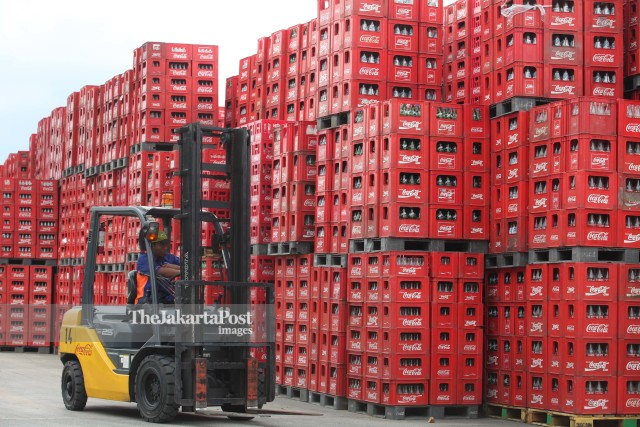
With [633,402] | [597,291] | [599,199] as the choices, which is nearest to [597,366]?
[633,402]

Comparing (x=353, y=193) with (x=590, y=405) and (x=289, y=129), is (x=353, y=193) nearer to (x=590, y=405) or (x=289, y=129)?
(x=289, y=129)

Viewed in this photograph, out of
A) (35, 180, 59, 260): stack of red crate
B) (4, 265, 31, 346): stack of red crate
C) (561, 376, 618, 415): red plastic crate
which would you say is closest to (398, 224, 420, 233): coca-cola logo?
(561, 376, 618, 415): red plastic crate

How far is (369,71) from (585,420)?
5395 mm

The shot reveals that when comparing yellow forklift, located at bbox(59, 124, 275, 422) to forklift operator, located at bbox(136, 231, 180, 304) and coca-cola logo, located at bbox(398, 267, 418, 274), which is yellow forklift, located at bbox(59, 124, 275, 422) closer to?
forklift operator, located at bbox(136, 231, 180, 304)

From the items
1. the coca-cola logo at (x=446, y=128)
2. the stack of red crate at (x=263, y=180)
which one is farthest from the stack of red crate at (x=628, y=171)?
the stack of red crate at (x=263, y=180)

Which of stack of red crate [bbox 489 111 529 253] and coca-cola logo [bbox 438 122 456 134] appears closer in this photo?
stack of red crate [bbox 489 111 529 253]

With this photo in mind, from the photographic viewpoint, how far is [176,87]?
810 inches

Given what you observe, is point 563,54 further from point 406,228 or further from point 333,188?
point 333,188

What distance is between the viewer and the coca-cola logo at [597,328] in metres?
11.9

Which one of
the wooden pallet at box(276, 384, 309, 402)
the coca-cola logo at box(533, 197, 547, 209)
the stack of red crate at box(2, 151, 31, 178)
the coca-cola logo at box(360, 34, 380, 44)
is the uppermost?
the coca-cola logo at box(360, 34, 380, 44)

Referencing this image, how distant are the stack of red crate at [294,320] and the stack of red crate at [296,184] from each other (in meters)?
0.39

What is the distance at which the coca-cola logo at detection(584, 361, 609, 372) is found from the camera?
11859 millimetres

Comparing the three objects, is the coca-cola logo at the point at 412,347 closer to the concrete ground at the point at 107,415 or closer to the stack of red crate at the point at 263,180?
the concrete ground at the point at 107,415

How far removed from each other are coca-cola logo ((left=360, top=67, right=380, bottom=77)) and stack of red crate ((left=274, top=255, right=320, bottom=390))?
2556mm
